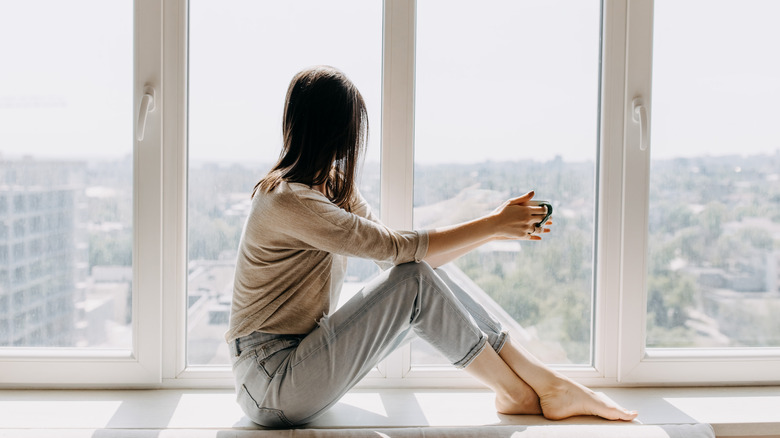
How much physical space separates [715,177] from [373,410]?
1112 millimetres

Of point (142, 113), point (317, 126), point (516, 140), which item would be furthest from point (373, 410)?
point (142, 113)

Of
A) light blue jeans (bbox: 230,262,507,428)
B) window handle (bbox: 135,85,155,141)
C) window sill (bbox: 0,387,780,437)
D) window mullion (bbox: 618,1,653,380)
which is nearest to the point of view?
light blue jeans (bbox: 230,262,507,428)

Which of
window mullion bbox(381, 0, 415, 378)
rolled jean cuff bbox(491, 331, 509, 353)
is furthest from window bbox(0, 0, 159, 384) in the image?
rolled jean cuff bbox(491, 331, 509, 353)

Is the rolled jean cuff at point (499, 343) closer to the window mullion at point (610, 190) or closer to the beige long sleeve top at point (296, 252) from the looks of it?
the beige long sleeve top at point (296, 252)

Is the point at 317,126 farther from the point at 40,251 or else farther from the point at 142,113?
the point at 40,251

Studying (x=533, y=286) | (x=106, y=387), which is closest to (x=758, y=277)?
(x=533, y=286)

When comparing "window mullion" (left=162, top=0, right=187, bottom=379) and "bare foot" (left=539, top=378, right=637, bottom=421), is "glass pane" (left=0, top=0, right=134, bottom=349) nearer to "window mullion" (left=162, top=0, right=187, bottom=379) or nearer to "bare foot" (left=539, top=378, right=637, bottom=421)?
"window mullion" (left=162, top=0, right=187, bottom=379)

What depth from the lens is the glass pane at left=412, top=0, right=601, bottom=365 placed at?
1637mm

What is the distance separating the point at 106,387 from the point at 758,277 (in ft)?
5.87

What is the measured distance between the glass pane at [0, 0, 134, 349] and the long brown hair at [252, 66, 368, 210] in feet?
1.66

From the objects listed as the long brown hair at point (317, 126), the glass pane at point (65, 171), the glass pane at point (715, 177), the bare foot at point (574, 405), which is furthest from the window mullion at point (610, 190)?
the glass pane at point (65, 171)

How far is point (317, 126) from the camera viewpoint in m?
1.33

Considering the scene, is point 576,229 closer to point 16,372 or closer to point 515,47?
point 515,47

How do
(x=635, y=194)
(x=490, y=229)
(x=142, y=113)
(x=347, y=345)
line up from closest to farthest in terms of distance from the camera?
(x=347, y=345) → (x=490, y=229) → (x=142, y=113) → (x=635, y=194)
